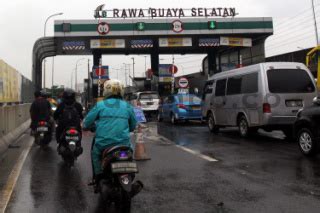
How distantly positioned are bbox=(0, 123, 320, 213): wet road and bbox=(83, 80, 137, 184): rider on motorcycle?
797 mm

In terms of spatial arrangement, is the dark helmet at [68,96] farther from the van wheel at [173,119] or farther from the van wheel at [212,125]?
the van wheel at [173,119]

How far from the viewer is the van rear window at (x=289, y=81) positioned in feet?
40.1

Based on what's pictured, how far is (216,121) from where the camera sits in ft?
51.9

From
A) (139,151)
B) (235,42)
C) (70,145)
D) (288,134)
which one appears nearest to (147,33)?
(235,42)

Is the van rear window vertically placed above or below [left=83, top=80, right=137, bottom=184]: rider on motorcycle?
above

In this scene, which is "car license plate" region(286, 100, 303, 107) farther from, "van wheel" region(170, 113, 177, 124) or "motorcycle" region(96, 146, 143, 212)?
"van wheel" region(170, 113, 177, 124)

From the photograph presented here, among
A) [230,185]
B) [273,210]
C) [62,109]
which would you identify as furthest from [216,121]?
[273,210]

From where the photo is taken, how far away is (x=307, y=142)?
9531 millimetres

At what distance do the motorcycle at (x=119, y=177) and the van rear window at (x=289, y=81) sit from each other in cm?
795

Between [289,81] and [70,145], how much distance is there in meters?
6.66

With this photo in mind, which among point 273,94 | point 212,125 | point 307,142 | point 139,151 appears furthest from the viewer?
point 212,125

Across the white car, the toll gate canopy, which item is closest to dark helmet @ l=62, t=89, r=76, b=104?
the white car

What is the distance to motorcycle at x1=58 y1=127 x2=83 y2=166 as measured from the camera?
860 centimetres

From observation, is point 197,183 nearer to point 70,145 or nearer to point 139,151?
point 70,145
